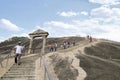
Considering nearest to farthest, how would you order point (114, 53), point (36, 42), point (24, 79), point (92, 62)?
point (24, 79)
point (92, 62)
point (114, 53)
point (36, 42)

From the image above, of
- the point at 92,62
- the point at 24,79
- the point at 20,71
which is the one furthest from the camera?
the point at 92,62

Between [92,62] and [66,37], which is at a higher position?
[66,37]

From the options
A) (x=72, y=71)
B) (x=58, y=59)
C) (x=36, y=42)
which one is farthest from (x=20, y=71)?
(x=36, y=42)

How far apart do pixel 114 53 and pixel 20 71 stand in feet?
90.5

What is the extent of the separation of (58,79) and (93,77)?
141 inches

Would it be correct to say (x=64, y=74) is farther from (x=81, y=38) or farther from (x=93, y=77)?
(x=81, y=38)

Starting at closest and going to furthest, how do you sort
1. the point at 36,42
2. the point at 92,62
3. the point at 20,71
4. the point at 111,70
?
the point at 20,71, the point at 111,70, the point at 92,62, the point at 36,42

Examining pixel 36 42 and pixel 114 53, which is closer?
pixel 114 53

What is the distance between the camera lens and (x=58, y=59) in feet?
111

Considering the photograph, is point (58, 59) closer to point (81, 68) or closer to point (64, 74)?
point (81, 68)

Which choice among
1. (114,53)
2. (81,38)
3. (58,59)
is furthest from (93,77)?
(81,38)

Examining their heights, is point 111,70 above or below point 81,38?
below

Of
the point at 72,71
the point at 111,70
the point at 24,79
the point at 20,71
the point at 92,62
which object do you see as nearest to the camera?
the point at 24,79

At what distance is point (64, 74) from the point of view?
26.6 metres
